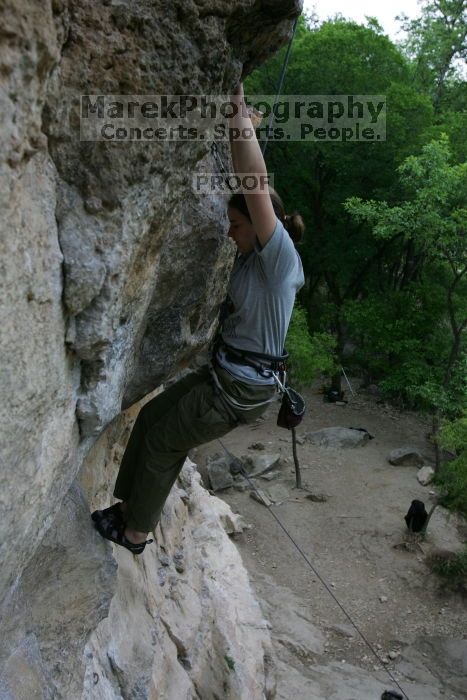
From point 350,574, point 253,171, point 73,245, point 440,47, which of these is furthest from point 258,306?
point 440,47

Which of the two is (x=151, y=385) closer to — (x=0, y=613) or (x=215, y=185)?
(x=215, y=185)

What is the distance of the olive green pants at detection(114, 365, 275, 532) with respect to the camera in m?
3.57

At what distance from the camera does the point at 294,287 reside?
11.5ft

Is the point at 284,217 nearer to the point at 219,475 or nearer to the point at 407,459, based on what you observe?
the point at 219,475

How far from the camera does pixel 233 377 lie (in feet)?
11.7

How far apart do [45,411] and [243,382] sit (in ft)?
4.36

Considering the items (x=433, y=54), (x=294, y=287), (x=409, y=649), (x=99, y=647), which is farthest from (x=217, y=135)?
(x=433, y=54)

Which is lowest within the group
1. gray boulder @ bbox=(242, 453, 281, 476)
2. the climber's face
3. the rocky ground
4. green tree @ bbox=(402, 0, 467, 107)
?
the rocky ground

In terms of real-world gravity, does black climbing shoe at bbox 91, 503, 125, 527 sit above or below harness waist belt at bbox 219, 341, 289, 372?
below

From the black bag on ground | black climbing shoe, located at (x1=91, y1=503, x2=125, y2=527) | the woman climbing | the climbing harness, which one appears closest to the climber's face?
the woman climbing

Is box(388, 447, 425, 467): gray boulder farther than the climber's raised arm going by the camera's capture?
Yes

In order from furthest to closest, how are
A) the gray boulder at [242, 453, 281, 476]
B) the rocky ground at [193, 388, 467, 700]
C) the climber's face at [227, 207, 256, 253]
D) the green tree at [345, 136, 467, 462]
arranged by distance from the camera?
the gray boulder at [242, 453, 281, 476] < the green tree at [345, 136, 467, 462] < the rocky ground at [193, 388, 467, 700] < the climber's face at [227, 207, 256, 253]

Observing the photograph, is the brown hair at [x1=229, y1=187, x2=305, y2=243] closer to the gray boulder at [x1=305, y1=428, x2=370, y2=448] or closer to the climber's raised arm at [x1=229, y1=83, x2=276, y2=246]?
the climber's raised arm at [x1=229, y1=83, x2=276, y2=246]

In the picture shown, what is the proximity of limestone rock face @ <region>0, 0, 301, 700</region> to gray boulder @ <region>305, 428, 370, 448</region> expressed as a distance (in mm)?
13342
